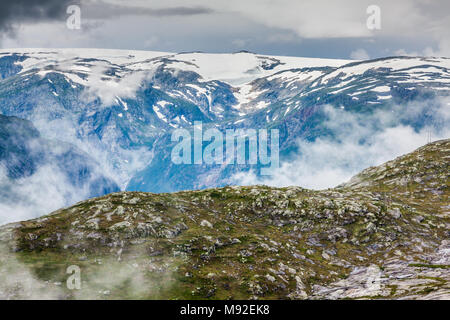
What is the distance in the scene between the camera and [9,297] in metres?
77.1

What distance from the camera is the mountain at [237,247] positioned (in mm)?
88812

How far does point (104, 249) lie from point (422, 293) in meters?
76.1

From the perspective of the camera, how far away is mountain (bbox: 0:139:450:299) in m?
88.8

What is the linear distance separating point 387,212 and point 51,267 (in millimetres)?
109781

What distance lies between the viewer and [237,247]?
11519 cm

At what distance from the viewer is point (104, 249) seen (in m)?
105

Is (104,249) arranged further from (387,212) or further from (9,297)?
(387,212)

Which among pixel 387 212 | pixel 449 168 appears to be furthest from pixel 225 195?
pixel 449 168

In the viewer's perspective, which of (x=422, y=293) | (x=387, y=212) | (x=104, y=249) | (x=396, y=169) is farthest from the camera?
(x=396, y=169)
